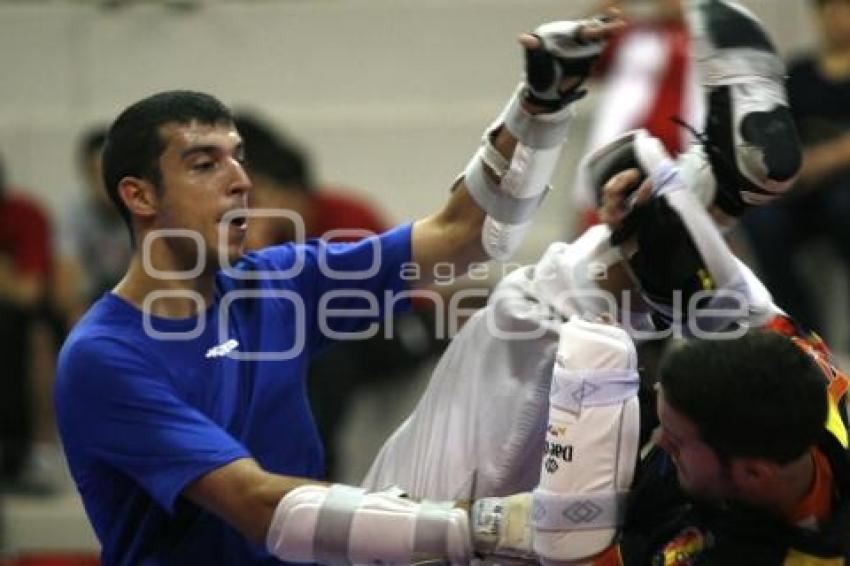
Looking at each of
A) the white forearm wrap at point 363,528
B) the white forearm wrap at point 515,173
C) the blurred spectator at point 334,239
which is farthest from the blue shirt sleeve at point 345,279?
the blurred spectator at point 334,239

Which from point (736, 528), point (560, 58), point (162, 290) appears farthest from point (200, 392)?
point (736, 528)

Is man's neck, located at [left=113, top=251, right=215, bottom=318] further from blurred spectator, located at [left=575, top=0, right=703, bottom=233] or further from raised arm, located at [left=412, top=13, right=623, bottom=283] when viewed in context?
blurred spectator, located at [left=575, top=0, right=703, bottom=233]

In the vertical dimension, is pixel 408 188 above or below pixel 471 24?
below

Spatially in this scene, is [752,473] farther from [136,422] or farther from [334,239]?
[334,239]

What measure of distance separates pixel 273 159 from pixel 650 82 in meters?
1.20

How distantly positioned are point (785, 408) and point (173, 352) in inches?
44.8

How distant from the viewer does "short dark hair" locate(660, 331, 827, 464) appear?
2370 millimetres

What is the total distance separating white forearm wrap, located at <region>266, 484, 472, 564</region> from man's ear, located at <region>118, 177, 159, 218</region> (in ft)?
2.00

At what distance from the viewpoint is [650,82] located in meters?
Result: 5.29

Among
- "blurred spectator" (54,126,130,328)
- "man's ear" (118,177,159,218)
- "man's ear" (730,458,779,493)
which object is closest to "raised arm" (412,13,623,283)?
"man's ear" (118,177,159,218)

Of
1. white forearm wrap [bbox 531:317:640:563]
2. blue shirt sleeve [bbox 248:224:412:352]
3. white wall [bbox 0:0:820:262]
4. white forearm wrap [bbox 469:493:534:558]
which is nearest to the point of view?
white forearm wrap [bbox 531:317:640:563]

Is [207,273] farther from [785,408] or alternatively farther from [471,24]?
[471,24]

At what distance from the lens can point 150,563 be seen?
2984 mm

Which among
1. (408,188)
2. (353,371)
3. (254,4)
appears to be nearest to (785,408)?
(353,371)
